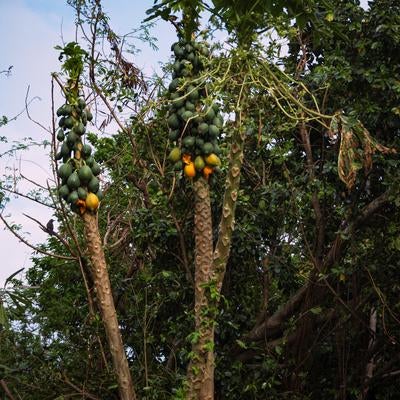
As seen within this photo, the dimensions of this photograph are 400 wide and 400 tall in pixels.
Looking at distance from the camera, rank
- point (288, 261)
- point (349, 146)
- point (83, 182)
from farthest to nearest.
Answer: point (288, 261) → point (83, 182) → point (349, 146)

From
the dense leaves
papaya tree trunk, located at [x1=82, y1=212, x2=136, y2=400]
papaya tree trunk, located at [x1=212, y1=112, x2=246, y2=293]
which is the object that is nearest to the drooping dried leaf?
papaya tree trunk, located at [x1=212, y1=112, x2=246, y2=293]

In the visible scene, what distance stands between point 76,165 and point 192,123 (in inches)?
29.2

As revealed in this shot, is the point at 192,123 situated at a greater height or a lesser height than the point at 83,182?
greater

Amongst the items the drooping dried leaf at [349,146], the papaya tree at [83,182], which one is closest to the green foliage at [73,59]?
the papaya tree at [83,182]

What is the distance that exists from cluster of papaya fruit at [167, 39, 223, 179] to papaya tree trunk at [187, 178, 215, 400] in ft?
0.76

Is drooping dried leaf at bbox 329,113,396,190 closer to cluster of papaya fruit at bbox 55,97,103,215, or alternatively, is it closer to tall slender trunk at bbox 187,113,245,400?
tall slender trunk at bbox 187,113,245,400

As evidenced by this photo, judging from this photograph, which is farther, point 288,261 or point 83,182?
point 288,261

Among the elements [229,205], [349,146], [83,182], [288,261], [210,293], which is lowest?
[210,293]

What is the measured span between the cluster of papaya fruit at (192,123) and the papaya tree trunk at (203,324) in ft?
0.76

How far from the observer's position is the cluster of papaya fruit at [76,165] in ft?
14.3

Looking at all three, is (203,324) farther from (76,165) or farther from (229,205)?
(76,165)

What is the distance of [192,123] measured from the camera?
4547 millimetres

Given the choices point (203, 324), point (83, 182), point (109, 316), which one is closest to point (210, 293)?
point (203, 324)

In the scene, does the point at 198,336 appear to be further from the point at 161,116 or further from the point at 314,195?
the point at 161,116
